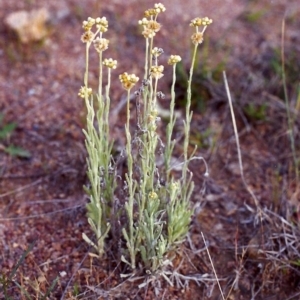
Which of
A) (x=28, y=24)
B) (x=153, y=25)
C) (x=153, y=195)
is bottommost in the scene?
(x=153, y=195)

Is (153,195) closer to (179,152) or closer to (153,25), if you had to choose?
(153,25)

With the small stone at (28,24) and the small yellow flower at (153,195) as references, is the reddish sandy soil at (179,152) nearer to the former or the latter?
the small stone at (28,24)

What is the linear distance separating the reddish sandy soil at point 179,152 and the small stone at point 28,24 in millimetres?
44

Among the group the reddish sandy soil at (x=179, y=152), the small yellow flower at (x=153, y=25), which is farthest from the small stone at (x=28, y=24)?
the small yellow flower at (x=153, y=25)

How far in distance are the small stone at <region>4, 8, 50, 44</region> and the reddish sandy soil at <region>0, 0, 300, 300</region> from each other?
0.14 feet

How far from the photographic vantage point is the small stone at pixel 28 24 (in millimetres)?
2842

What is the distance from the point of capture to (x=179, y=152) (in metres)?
2.47

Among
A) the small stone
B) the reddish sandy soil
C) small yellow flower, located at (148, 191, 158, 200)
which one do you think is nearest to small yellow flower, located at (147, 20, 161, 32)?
small yellow flower, located at (148, 191, 158, 200)

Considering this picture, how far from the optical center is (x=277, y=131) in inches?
→ 102

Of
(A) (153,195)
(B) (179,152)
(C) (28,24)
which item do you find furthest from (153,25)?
(C) (28,24)

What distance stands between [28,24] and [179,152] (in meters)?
1.08

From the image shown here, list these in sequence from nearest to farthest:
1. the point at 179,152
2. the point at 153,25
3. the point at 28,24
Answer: the point at 153,25
the point at 179,152
the point at 28,24

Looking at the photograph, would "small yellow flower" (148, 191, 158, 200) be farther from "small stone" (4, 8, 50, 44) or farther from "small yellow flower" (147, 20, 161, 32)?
"small stone" (4, 8, 50, 44)

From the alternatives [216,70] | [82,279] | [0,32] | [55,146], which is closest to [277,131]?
[216,70]
